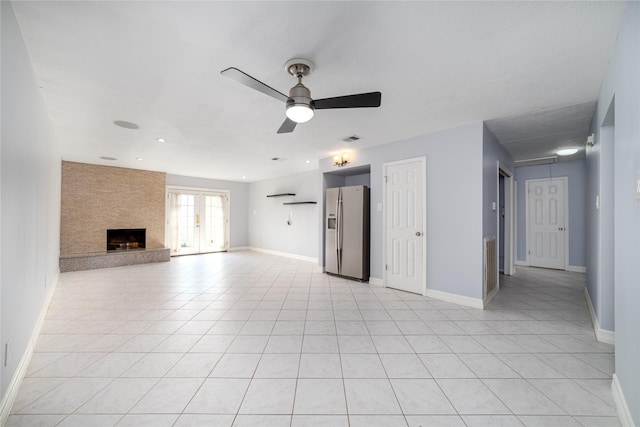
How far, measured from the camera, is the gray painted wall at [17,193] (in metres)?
1.61

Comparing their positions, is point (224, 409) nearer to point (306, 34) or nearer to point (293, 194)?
point (306, 34)

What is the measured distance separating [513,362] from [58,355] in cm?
396

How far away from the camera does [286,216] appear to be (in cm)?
801

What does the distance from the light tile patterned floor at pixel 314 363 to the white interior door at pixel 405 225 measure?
1.19 feet

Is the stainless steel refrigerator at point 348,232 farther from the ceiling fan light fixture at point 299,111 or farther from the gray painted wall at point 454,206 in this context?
the ceiling fan light fixture at point 299,111

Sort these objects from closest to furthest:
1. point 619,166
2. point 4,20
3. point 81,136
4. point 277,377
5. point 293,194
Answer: point 4,20 < point 619,166 < point 277,377 < point 81,136 < point 293,194

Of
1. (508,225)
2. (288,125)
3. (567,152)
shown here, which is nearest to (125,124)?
(288,125)

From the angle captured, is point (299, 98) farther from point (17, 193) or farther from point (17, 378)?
point (17, 378)

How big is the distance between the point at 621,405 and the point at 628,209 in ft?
4.01

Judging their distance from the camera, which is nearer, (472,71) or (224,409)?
(224,409)

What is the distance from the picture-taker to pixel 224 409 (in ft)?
5.36

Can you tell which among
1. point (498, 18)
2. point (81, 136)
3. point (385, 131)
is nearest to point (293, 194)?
point (385, 131)

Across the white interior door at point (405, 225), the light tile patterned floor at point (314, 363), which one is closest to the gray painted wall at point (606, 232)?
the light tile patterned floor at point (314, 363)

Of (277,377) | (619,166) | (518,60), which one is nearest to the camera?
(619,166)
